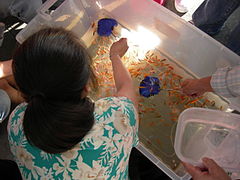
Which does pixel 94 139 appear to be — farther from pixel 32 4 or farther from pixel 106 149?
pixel 32 4

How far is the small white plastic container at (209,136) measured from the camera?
965 mm

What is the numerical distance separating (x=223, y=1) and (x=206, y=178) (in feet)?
2.29

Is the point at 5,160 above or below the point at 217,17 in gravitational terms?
below

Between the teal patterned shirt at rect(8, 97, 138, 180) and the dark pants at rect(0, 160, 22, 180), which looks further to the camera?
the dark pants at rect(0, 160, 22, 180)

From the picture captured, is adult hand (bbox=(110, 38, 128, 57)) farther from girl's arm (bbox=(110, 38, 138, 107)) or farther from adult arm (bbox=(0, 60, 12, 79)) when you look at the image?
adult arm (bbox=(0, 60, 12, 79))

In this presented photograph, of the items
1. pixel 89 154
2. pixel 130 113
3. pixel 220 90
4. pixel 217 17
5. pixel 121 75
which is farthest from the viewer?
pixel 217 17

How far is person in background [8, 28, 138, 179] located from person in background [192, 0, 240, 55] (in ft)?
2.11

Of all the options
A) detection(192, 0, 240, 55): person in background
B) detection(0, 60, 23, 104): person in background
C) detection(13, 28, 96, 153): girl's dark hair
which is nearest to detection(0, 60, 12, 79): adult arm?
detection(0, 60, 23, 104): person in background

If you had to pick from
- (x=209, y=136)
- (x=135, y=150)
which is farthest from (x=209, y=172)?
(x=135, y=150)

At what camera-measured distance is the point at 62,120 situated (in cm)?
55

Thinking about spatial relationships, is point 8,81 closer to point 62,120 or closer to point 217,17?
point 62,120

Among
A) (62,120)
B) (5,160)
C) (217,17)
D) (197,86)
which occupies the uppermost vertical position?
(62,120)

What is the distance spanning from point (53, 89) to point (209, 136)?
2.22 feet

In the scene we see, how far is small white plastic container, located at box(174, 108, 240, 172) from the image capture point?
96 cm
